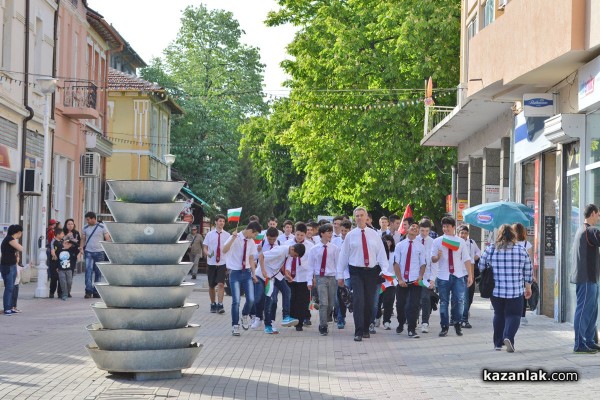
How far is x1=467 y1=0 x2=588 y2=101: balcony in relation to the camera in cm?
1716

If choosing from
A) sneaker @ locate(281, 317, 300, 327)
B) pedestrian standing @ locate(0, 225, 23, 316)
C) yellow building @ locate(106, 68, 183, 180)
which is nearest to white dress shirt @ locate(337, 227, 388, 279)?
sneaker @ locate(281, 317, 300, 327)

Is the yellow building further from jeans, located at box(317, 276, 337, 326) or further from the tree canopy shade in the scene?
jeans, located at box(317, 276, 337, 326)

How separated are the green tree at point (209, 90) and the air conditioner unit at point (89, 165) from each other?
25.1 meters

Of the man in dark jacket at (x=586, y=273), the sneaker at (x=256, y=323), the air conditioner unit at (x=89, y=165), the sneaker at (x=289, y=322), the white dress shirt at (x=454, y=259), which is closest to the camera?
the man in dark jacket at (x=586, y=273)

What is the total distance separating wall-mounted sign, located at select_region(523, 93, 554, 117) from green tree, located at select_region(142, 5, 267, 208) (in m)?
46.1

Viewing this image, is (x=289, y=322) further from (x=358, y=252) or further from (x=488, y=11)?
(x=488, y=11)

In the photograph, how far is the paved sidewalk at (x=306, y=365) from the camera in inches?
439

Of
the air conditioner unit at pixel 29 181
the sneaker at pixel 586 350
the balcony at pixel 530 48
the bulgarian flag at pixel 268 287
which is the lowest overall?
the sneaker at pixel 586 350

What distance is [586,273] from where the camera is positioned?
47.2ft

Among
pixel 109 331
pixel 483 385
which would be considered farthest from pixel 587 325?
pixel 109 331

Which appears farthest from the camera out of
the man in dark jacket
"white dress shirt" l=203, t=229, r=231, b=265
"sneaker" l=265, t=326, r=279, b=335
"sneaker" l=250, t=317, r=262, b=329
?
"white dress shirt" l=203, t=229, r=231, b=265

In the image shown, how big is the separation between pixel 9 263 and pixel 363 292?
743 cm

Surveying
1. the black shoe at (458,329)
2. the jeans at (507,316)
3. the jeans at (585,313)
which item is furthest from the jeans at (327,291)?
the jeans at (585,313)

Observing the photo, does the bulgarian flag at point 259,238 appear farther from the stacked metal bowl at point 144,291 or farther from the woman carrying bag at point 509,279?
the stacked metal bowl at point 144,291
